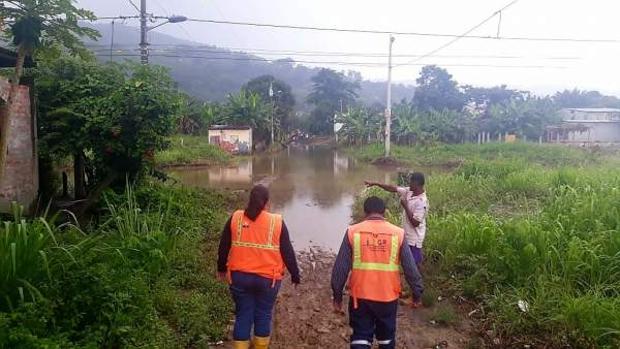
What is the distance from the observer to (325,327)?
5.53 meters

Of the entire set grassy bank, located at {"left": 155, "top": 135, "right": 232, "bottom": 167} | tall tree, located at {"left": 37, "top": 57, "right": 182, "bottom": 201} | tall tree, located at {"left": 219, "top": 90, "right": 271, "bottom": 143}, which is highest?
tall tree, located at {"left": 219, "top": 90, "right": 271, "bottom": 143}

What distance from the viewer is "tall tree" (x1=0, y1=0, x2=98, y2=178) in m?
4.73

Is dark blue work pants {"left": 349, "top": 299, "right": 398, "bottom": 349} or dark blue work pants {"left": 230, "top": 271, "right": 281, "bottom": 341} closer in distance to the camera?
dark blue work pants {"left": 349, "top": 299, "right": 398, "bottom": 349}

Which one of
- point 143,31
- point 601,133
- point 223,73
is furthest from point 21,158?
point 223,73

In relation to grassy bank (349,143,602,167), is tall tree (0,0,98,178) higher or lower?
higher

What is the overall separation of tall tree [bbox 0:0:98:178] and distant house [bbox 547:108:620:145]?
46442 mm

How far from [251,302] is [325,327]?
1642mm

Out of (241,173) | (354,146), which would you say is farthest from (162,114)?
(354,146)

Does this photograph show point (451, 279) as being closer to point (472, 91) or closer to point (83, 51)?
point (83, 51)

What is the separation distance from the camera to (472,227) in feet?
23.0

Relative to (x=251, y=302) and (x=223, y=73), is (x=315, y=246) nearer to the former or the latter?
(x=251, y=302)

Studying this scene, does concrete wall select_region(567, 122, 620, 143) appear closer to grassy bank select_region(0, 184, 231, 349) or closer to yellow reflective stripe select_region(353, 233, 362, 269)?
grassy bank select_region(0, 184, 231, 349)

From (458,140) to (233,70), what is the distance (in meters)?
60.6

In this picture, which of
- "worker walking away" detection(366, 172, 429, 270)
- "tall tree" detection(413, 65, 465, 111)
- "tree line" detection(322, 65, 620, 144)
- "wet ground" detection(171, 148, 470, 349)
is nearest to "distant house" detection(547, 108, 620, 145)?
"tree line" detection(322, 65, 620, 144)
